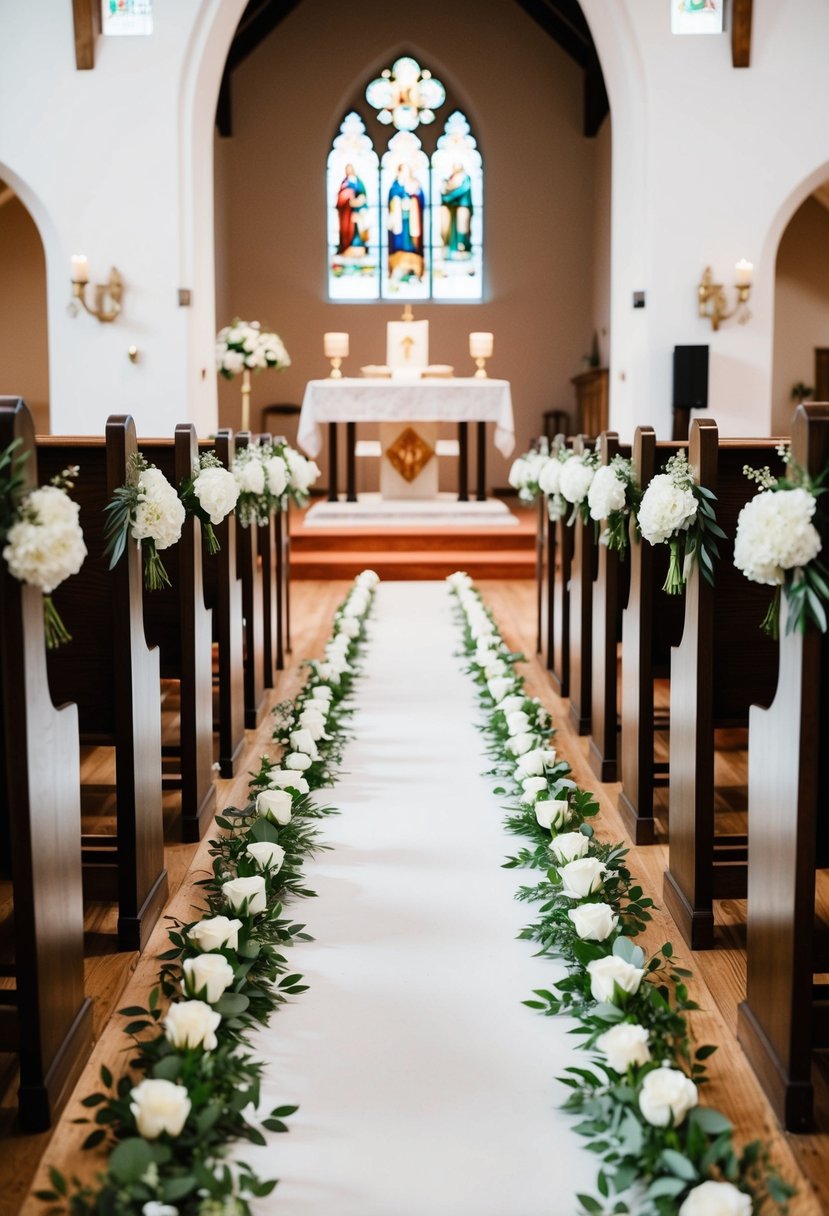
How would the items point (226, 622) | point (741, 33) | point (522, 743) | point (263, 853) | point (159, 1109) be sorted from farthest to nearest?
point (741, 33) < point (226, 622) < point (522, 743) < point (263, 853) < point (159, 1109)

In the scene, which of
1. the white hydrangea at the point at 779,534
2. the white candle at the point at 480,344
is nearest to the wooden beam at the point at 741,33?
the white candle at the point at 480,344

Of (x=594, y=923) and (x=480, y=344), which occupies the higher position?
(x=480, y=344)

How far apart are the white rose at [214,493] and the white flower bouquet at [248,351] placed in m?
7.37

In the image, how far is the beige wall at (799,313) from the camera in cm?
1332

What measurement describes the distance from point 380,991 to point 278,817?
2.67ft

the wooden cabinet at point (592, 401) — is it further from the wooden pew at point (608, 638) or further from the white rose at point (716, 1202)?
the white rose at point (716, 1202)

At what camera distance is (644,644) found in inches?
140

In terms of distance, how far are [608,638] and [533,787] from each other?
2.20ft

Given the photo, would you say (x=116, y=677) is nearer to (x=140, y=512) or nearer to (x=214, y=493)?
(x=140, y=512)

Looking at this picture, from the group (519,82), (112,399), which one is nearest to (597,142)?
(519,82)

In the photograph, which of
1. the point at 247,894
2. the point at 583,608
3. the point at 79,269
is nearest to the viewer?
the point at 247,894

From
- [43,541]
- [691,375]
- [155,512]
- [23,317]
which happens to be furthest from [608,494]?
[23,317]

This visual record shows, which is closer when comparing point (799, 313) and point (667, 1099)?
point (667, 1099)

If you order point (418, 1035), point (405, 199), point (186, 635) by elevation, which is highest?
point (405, 199)
